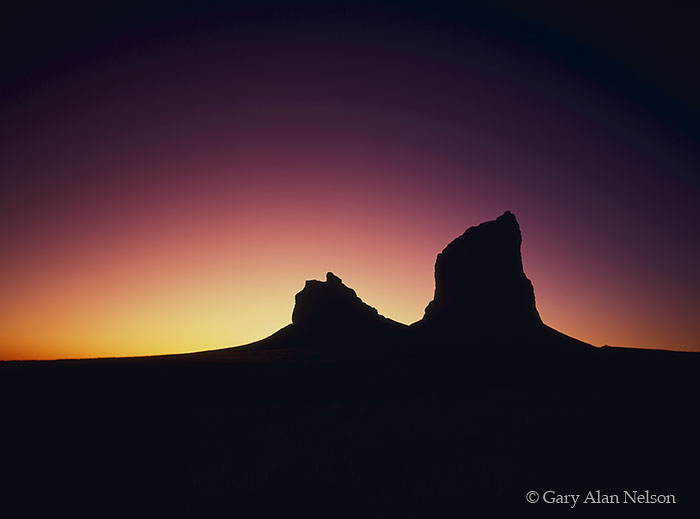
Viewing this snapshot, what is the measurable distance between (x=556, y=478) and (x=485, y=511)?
3809 millimetres

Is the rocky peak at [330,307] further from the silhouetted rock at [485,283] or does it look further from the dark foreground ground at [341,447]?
the dark foreground ground at [341,447]

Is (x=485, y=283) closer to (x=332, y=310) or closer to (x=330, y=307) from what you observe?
(x=332, y=310)

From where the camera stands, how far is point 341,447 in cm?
1512

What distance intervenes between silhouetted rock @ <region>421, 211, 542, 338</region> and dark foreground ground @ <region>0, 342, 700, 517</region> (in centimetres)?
5875

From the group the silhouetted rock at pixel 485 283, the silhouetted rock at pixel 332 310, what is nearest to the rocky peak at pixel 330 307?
the silhouetted rock at pixel 332 310

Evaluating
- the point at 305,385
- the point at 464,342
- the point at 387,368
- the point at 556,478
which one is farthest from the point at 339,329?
the point at 556,478

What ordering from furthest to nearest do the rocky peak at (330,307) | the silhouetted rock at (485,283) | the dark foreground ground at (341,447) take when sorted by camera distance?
the rocky peak at (330,307) < the silhouetted rock at (485,283) < the dark foreground ground at (341,447)

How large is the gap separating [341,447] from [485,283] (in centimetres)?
8911

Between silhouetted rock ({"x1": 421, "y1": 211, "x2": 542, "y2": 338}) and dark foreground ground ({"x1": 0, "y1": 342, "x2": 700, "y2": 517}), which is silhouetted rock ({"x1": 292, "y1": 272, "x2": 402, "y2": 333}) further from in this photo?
dark foreground ground ({"x1": 0, "y1": 342, "x2": 700, "y2": 517})

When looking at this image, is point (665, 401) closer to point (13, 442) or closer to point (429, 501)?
point (429, 501)

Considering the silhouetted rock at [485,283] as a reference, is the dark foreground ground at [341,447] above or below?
below

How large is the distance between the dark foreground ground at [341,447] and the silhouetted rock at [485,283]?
193ft

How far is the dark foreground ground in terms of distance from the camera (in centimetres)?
1036

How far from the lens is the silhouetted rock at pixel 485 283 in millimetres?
89938
